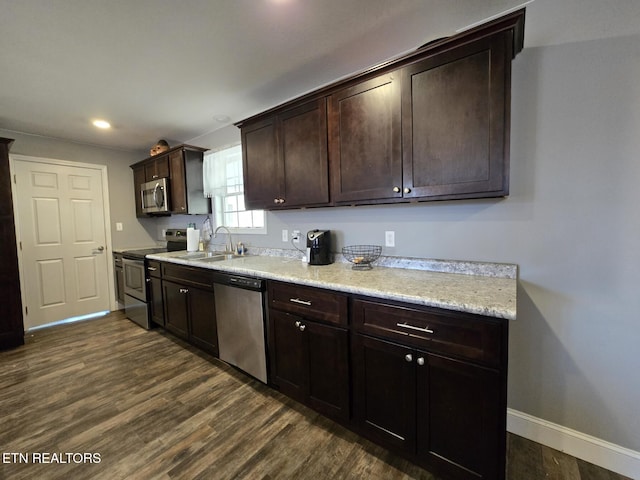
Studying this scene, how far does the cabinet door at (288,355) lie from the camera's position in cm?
180

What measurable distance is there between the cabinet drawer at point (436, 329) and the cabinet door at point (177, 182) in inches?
110

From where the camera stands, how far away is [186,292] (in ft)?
8.85

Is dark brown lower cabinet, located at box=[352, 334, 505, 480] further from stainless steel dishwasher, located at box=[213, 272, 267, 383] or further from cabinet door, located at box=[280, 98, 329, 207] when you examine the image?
cabinet door, located at box=[280, 98, 329, 207]

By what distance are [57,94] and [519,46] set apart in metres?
3.52

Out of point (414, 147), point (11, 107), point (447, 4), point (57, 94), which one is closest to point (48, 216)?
point (11, 107)

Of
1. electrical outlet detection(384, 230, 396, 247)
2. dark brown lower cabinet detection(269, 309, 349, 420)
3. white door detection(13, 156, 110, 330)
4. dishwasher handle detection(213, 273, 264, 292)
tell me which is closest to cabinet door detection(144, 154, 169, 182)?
white door detection(13, 156, 110, 330)

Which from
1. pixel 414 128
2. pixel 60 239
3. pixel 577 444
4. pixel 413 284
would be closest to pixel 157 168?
pixel 60 239

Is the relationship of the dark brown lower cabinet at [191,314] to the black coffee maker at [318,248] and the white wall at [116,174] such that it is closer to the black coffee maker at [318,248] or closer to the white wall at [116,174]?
the black coffee maker at [318,248]

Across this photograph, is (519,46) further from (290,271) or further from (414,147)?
(290,271)

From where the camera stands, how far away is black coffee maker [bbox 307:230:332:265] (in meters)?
2.21

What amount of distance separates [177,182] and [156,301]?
58.1 inches

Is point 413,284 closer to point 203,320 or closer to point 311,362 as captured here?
point 311,362

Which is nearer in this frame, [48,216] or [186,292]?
[186,292]

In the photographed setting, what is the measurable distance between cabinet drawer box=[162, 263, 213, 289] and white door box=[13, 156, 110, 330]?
186cm
